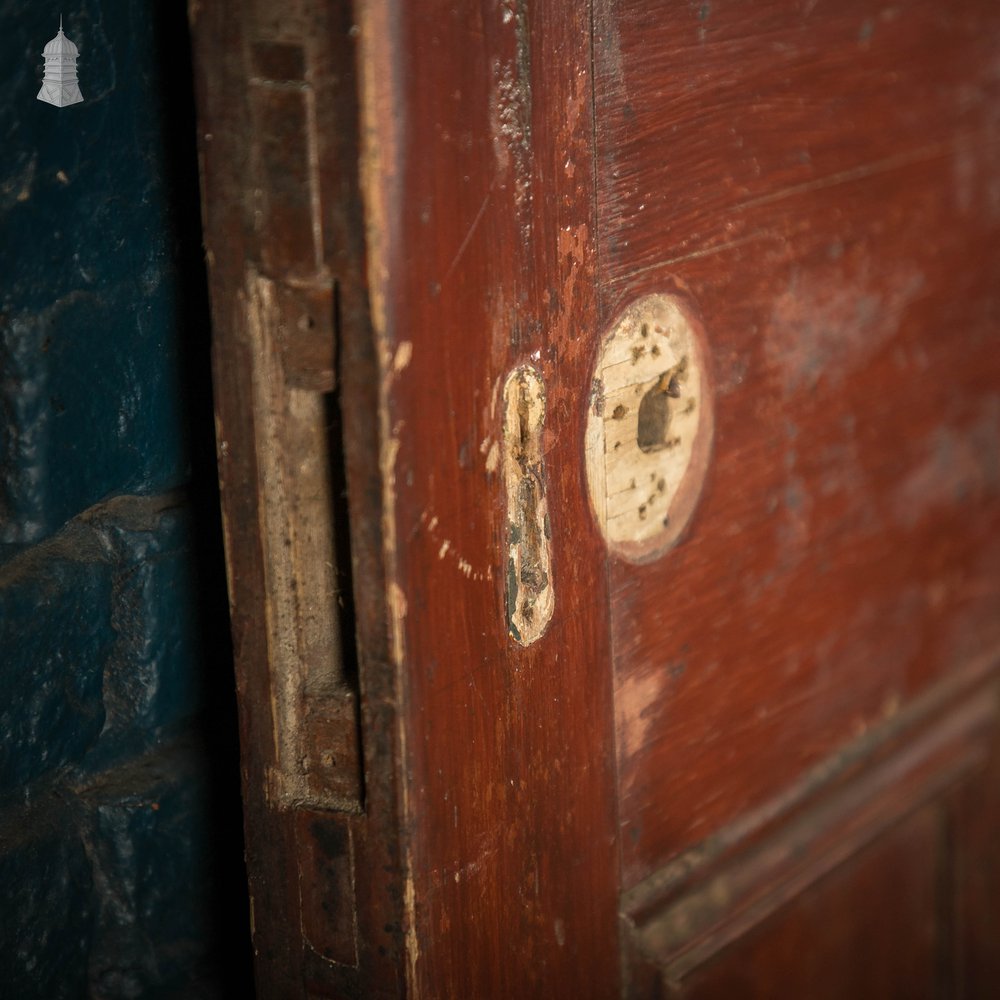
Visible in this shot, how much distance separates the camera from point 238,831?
0.84m

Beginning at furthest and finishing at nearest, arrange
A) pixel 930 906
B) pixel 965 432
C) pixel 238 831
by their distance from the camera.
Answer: pixel 930 906 < pixel 965 432 < pixel 238 831

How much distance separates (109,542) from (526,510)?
0.24m

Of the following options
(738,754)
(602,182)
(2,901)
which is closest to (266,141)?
(602,182)

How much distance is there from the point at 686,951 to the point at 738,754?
0.14 metres

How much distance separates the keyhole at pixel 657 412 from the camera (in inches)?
32.7

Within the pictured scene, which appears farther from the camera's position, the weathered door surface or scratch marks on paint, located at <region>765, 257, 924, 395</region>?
scratch marks on paint, located at <region>765, 257, 924, 395</region>

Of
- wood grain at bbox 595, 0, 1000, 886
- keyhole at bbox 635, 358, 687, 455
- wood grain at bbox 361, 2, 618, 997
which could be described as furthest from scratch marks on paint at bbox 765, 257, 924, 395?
wood grain at bbox 361, 2, 618, 997

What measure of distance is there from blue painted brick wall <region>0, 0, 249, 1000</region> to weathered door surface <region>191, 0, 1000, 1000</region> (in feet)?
0.39

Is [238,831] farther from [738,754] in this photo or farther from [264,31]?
[264,31]

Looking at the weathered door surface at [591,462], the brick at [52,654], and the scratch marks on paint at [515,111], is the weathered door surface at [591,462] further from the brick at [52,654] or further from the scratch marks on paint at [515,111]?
the brick at [52,654]

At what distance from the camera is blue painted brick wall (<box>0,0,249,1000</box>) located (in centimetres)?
70


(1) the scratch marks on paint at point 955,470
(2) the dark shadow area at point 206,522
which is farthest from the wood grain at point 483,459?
(1) the scratch marks on paint at point 955,470

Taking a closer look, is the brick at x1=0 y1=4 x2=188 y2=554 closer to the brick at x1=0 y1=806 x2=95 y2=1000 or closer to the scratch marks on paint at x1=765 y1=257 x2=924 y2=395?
the brick at x1=0 y1=806 x2=95 y2=1000

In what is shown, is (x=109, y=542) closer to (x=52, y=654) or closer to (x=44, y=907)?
(x=52, y=654)
